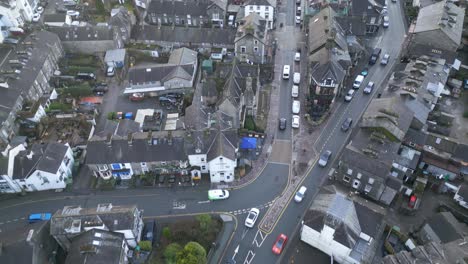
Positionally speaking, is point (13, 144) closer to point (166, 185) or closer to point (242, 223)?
point (166, 185)

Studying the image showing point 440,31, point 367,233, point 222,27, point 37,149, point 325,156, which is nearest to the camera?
point 367,233

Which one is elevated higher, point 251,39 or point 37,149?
point 251,39

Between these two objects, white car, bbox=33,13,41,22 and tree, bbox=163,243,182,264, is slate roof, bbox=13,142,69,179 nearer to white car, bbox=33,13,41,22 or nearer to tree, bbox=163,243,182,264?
tree, bbox=163,243,182,264

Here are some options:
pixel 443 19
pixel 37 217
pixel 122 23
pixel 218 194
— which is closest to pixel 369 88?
pixel 443 19

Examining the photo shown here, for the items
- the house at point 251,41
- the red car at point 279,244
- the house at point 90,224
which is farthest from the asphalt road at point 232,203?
the house at point 251,41

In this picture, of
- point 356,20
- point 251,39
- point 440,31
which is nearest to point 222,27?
point 251,39

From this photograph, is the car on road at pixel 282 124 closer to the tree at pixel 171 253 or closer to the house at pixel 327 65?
the house at pixel 327 65

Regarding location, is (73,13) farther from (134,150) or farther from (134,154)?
(134,154)
